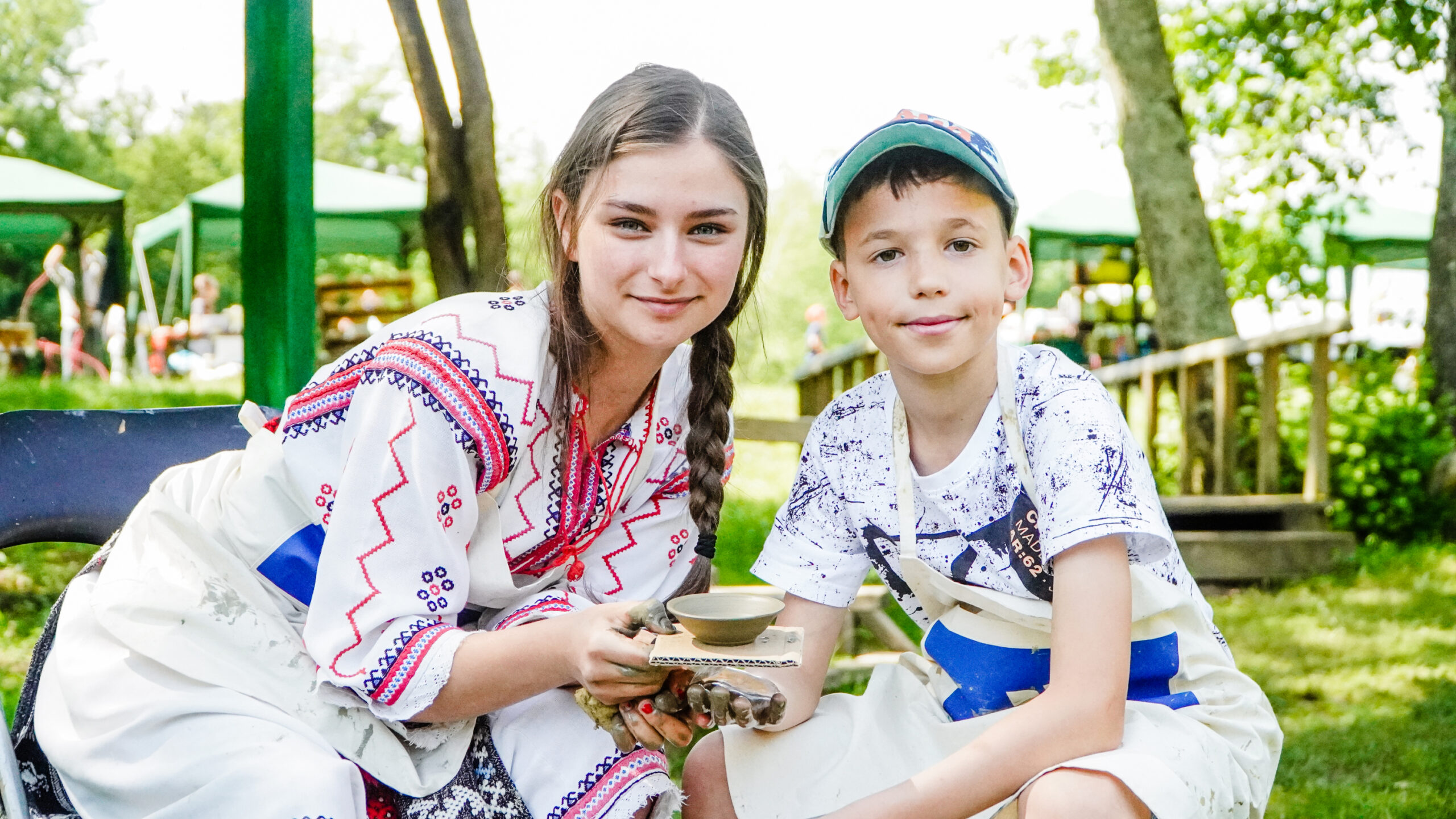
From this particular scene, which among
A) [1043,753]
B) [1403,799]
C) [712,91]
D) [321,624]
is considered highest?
[712,91]

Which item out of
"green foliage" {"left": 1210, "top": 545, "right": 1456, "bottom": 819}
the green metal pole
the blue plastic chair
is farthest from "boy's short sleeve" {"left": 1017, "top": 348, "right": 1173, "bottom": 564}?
the green metal pole

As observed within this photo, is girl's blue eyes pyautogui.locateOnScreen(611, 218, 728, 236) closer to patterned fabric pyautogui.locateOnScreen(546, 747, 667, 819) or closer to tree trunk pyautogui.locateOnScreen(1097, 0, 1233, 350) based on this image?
patterned fabric pyautogui.locateOnScreen(546, 747, 667, 819)

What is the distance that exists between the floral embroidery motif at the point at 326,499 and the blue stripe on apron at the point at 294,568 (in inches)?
1.8

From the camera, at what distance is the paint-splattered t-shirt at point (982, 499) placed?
1.72m

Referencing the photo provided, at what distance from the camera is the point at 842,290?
2006 millimetres

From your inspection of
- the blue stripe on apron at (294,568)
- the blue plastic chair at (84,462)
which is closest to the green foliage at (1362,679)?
the blue stripe on apron at (294,568)

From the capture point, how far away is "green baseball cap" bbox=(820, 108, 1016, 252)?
1826 millimetres

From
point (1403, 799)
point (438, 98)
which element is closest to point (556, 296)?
point (438, 98)

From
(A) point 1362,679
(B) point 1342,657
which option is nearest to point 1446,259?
(B) point 1342,657

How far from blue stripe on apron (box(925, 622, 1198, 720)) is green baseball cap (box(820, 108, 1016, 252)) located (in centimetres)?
73

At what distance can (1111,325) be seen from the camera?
15148 mm

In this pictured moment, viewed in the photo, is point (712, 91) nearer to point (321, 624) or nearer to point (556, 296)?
point (556, 296)

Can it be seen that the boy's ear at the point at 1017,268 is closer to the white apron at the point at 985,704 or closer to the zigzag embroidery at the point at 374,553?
the white apron at the point at 985,704

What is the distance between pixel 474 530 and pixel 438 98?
6.86 feet
